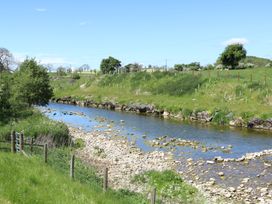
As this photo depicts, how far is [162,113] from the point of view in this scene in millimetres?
75062

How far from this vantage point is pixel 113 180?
2738cm

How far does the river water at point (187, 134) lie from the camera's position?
40406mm

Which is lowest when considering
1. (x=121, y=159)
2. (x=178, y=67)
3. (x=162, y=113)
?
(x=121, y=159)

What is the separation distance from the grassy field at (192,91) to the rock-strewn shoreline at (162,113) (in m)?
1.05

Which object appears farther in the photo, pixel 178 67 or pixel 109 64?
pixel 109 64

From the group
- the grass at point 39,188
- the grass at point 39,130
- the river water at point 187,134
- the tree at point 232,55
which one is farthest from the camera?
the tree at point 232,55

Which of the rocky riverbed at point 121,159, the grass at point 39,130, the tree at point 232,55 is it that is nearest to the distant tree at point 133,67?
the tree at point 232,55

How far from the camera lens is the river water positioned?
40406 millimetres

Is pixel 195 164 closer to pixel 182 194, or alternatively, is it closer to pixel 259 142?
pixel 182 194

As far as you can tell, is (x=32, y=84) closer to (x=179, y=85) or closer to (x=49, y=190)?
(x=49, y=190)

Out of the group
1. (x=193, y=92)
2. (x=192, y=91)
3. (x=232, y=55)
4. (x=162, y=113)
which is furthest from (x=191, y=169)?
(x=232, y=55)

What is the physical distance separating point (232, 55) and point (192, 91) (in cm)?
2258

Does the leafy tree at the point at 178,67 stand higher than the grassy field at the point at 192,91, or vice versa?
the leafy tree at the point at 178,67

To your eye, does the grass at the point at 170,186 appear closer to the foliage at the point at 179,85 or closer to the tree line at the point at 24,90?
the tree line at the point at 24,90
